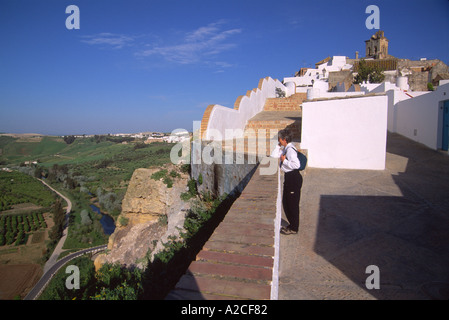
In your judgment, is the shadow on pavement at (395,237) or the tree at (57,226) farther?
the tree at (57,226)

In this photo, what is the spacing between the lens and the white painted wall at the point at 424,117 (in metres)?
7.77

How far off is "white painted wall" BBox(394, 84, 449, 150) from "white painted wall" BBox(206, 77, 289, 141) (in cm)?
568

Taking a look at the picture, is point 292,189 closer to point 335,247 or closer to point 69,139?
point 335,247

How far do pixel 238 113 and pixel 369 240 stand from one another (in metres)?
6.83

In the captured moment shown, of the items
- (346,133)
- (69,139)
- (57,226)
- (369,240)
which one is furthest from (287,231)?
(69,139)

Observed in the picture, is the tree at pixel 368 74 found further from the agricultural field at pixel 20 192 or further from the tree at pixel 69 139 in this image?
the tree at pixel 69 139

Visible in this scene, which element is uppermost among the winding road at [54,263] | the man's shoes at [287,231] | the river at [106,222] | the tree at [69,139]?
the tree at [69,139]

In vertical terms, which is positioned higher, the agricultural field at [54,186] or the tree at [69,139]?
the tree at [69,139]

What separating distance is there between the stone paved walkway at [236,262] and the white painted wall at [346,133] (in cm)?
412

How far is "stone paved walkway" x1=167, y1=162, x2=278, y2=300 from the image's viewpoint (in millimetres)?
1468

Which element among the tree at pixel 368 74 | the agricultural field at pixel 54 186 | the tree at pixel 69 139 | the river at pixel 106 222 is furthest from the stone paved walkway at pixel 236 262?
the tree at pixel 69 139

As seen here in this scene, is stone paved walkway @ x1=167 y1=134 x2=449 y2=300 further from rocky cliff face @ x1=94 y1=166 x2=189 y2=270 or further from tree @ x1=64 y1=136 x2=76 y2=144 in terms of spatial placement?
tree @ x1=64 y1=136 x2=76 y2=144

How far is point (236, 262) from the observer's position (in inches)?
68.8

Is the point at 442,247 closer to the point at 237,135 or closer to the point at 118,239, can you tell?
the point at 237,135
